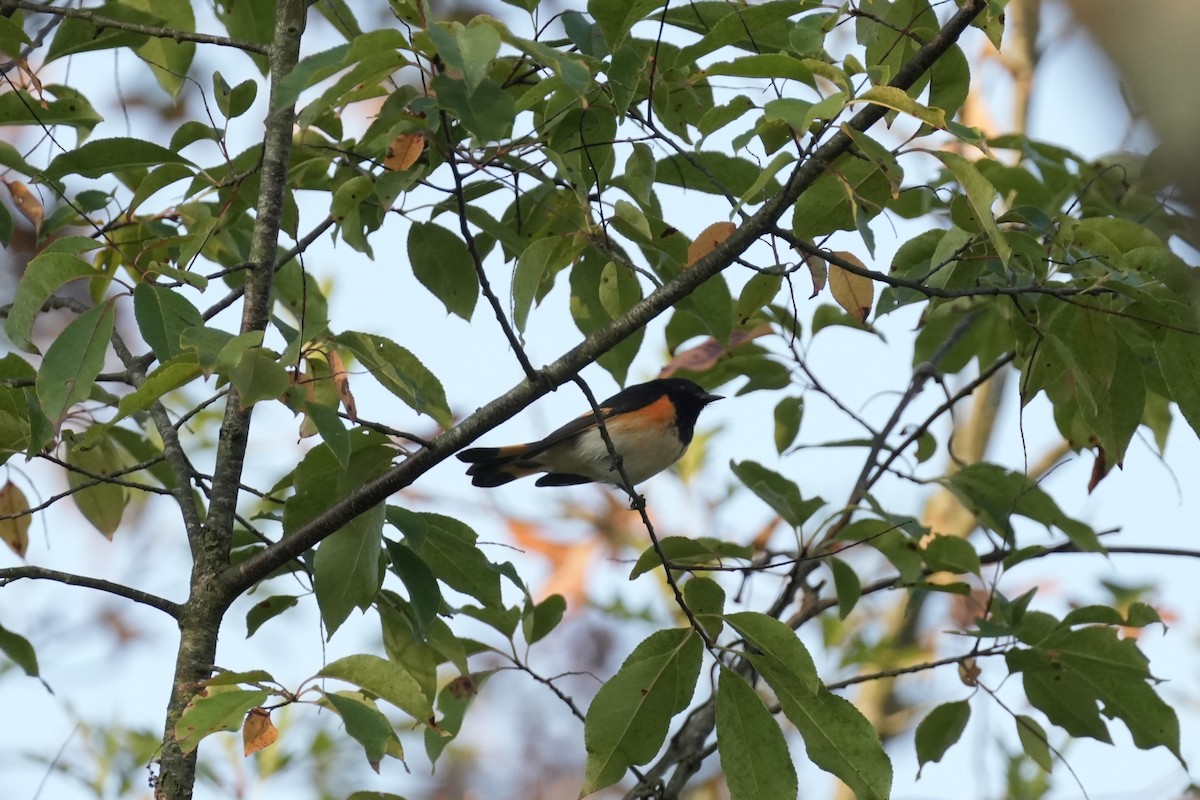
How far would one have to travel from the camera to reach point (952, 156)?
1.98 meters

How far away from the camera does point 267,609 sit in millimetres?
2688

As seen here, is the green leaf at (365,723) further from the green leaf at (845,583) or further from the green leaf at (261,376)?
the green leaf at (845,583)

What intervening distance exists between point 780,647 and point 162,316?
49.2 inches

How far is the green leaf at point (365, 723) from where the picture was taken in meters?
1.85

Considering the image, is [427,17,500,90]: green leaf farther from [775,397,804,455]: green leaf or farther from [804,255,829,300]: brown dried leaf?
[775,397,804,455]: green leaf

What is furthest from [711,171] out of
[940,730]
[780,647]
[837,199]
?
[940,730]

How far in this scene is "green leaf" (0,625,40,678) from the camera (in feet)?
9.18

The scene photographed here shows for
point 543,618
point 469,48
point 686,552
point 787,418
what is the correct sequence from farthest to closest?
point 787,418 → point 543,618 → point 686,552 → point 469,48

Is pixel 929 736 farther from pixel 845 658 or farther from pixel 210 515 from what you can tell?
pixel 210 515

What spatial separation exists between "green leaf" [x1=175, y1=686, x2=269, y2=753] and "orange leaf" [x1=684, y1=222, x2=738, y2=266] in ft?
3.83

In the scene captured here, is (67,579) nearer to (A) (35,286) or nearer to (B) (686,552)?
(A) (35,286)

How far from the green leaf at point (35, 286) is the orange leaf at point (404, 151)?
0.54 metres

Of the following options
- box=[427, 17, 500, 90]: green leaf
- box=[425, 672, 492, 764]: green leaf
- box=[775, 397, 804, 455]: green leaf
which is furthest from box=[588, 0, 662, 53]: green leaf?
box=[775, 397, 804, 455]: green leaf

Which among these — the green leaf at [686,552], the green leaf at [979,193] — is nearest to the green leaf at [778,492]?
the green leaf at [686,552]
